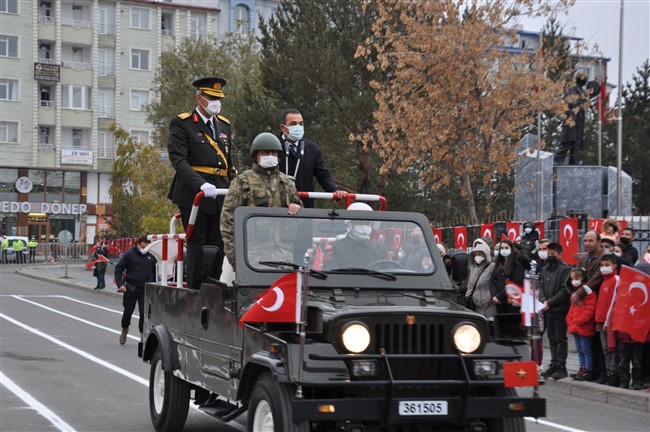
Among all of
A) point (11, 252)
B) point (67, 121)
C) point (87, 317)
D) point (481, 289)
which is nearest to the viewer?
point (481, 289)

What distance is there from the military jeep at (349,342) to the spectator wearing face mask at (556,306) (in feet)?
20.5

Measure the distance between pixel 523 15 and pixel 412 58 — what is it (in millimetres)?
3266

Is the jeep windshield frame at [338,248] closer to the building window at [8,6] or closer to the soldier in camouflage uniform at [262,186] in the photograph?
the soldier in camouflage uniform at [262,186]

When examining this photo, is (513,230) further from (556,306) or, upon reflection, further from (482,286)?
(556,306)

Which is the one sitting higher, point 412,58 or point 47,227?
point 412,58

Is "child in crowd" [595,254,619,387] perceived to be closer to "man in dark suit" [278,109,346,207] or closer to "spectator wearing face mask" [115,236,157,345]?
"man in dark suit" [278,109,346,207]

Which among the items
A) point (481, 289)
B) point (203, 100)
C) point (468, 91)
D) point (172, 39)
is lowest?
point (481, 289)

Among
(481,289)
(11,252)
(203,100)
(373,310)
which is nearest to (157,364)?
(203,100)

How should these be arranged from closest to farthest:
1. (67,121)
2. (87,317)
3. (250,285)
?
(250,285), (87,317), (67,121)

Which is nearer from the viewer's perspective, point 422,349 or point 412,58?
point 422,349

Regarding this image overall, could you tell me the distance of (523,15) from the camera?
2759 centimetres

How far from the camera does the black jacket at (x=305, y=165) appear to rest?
988 centimetres

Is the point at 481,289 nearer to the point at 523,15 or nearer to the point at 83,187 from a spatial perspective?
the point at 523,15

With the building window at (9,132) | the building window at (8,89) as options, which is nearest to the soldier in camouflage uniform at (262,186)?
the building window at (9,132)
